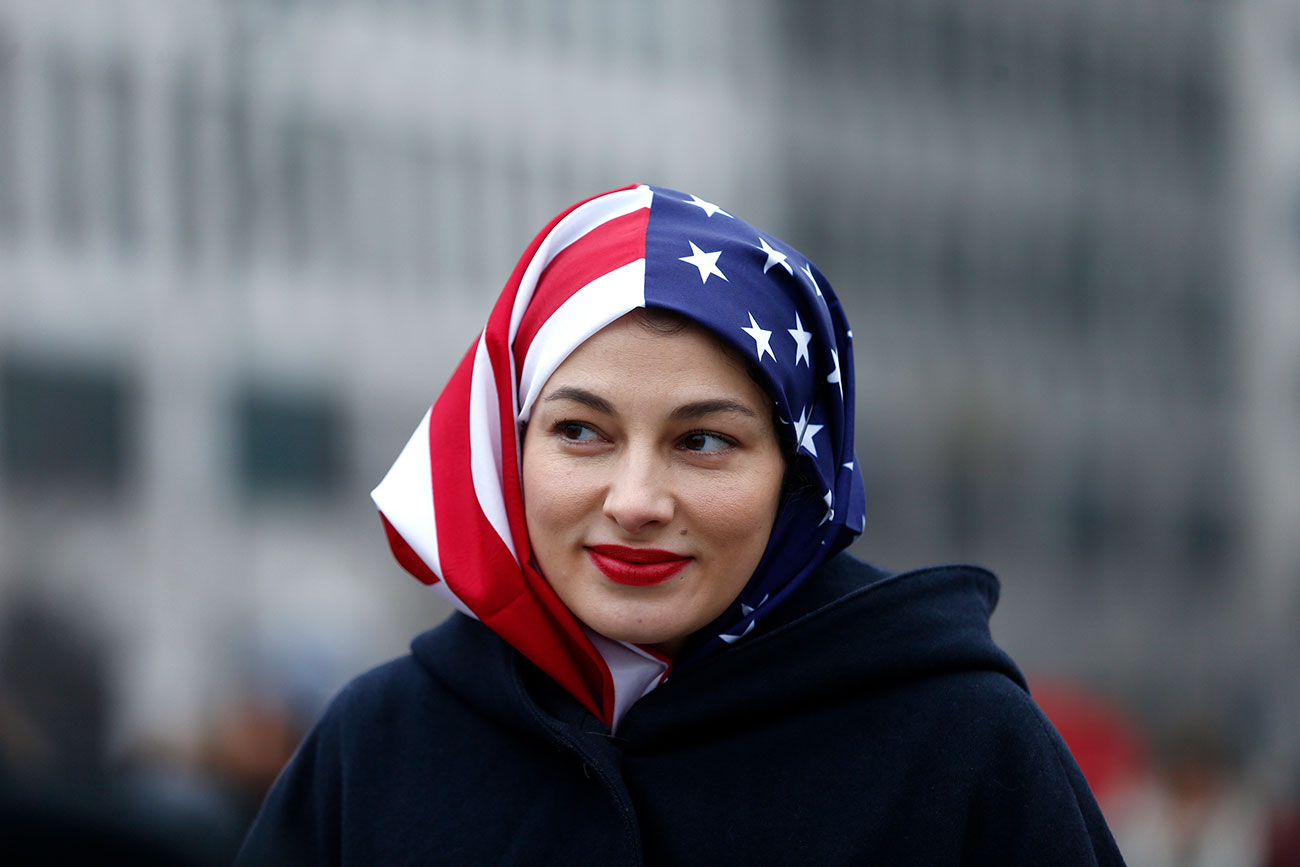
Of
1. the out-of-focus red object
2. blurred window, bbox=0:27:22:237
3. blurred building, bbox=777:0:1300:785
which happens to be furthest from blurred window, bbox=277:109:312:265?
the out-of-focus red object

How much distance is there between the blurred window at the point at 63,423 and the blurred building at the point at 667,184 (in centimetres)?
5

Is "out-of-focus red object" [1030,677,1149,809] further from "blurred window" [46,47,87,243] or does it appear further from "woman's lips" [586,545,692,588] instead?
"blurred window" [46,47,87,243]

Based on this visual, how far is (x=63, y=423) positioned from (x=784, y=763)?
24.4 meters

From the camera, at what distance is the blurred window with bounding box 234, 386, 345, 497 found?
1074 inches

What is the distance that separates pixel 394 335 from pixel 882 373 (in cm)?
1417

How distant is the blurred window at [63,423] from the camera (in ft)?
81.2

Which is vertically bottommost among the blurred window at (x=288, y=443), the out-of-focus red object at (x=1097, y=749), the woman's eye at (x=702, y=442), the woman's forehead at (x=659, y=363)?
the blurred window at (x=288, y=443)

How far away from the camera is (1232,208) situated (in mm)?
50375

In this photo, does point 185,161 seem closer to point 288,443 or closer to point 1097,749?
point 288,443

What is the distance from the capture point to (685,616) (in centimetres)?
268

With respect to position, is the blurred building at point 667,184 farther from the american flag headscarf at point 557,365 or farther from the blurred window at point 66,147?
the american flag headscarf at point 557,365

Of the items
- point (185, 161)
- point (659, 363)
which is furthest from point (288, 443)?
point (659, 363)

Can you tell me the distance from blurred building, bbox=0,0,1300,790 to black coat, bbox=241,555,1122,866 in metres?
9.80

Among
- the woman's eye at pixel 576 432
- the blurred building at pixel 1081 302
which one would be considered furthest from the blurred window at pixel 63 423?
the woman's eye at pixel 576 432
